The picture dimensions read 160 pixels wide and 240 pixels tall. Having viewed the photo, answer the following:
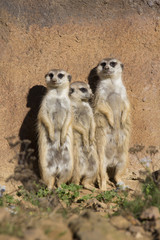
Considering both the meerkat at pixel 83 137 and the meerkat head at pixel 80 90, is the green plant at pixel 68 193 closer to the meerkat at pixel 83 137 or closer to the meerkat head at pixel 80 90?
the meerkat at pixel 83 137

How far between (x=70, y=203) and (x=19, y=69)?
75.0 inches

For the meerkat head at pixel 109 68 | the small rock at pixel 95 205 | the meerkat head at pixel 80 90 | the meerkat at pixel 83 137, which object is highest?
the meerkat head at pixel 109 68

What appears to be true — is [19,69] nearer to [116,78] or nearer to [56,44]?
[56,44]

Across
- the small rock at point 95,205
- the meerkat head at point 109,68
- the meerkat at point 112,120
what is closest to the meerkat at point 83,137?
the meerkat at point 112,120

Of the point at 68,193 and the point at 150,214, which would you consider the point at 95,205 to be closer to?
the point at 68,193

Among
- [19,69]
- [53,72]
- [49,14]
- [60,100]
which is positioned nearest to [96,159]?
[60,100]

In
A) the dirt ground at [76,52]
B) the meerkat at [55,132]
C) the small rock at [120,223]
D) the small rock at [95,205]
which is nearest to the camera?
the small rock at [120,223]

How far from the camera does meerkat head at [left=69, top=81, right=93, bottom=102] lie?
4.59 metres

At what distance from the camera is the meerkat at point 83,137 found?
174 inches

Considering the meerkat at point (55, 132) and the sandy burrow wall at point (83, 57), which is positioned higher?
the sandy burrow wall at point (83, 57)

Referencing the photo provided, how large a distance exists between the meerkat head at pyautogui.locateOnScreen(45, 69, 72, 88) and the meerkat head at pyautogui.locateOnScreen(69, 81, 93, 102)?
0.17 metres

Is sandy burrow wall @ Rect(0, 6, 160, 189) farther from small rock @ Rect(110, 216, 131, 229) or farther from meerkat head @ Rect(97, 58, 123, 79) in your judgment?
small rock @ Rect(110, 216, 131, 229)

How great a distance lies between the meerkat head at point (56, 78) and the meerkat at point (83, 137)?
8.6 inches

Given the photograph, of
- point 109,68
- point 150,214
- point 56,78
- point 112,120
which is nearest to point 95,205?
point 150,214
